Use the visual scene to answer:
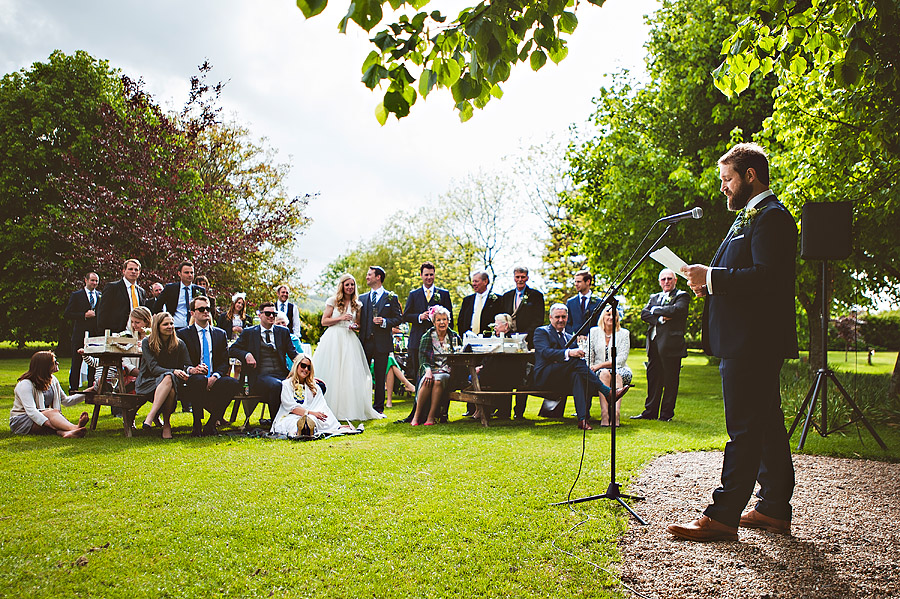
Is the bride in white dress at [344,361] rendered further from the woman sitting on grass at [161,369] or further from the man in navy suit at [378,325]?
the woman sitting on grass at [161,369]

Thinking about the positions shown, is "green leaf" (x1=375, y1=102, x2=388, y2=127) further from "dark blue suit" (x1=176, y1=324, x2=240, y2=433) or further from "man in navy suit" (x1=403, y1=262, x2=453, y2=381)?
"man in navy suit" (x1=403, y1=262, x2=453, y2=381)

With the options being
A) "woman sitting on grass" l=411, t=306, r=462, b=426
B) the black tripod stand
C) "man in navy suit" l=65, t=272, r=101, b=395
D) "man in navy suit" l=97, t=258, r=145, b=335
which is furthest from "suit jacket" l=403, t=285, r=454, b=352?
"man in navy suit" l=65, t=272, r=101, b=395

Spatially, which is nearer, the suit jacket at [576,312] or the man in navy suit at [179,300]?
the suit jacket at [576,312]

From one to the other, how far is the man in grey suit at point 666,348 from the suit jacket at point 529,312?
1566 mm

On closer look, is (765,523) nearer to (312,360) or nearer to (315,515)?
(315,515)

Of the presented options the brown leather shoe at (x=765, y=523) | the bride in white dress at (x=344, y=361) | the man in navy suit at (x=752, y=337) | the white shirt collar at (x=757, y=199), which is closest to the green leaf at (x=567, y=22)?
the man in navy suit at (x=752, y=337)

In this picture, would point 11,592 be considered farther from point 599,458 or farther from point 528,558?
point 599,458

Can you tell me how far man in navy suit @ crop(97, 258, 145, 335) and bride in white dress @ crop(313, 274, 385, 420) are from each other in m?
3.08

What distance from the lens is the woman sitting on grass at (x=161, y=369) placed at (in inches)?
295

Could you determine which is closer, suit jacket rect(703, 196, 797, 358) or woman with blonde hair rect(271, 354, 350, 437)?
suit jacket rect(703, 196, 797, 358)

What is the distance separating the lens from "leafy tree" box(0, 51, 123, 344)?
74.1 feet

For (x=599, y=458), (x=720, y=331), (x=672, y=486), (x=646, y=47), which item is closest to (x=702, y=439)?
(x=599, y=458)

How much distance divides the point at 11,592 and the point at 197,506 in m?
1.41

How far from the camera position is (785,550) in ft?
11.3
